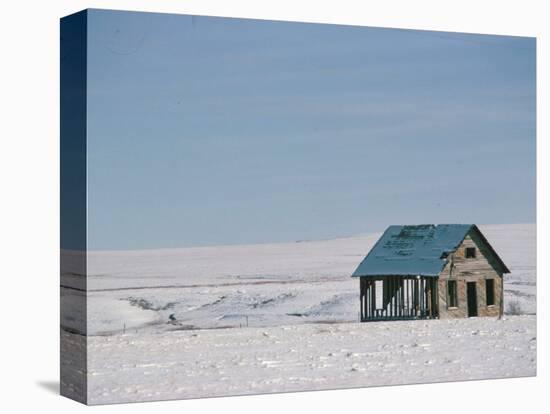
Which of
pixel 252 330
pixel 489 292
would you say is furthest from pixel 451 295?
pixel 252 330

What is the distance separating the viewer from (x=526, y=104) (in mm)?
18578

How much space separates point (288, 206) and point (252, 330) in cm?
149

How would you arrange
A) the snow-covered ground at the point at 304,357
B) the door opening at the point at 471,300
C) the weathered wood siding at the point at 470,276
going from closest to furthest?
the snow-covered ground at the point at 304,357 < the weathered wood siding at the point at 470,276 < the door opening at the point at 471,300

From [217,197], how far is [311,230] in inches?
49.3

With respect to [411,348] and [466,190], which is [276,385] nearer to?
[411,348]

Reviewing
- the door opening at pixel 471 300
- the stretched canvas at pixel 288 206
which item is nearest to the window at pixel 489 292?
the stretched canvas at pixel 288 206

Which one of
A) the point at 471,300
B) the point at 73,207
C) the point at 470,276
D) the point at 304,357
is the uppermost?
the point at 73,207

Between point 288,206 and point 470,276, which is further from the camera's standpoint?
point 470,276

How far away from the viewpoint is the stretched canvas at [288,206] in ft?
52.8

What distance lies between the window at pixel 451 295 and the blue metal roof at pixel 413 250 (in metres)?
0.25

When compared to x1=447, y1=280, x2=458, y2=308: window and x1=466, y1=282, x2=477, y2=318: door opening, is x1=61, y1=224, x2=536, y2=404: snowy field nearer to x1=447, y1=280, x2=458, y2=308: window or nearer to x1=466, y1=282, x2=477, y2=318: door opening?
x1=466, y1=282, x2=477, y2=318: door opening

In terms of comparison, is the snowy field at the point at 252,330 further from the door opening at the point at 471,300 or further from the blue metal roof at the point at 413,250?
the blue metal roof at the point at 413,250

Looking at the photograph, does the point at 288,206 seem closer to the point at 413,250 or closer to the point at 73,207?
the point at 413,250

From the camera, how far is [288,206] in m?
17.1
